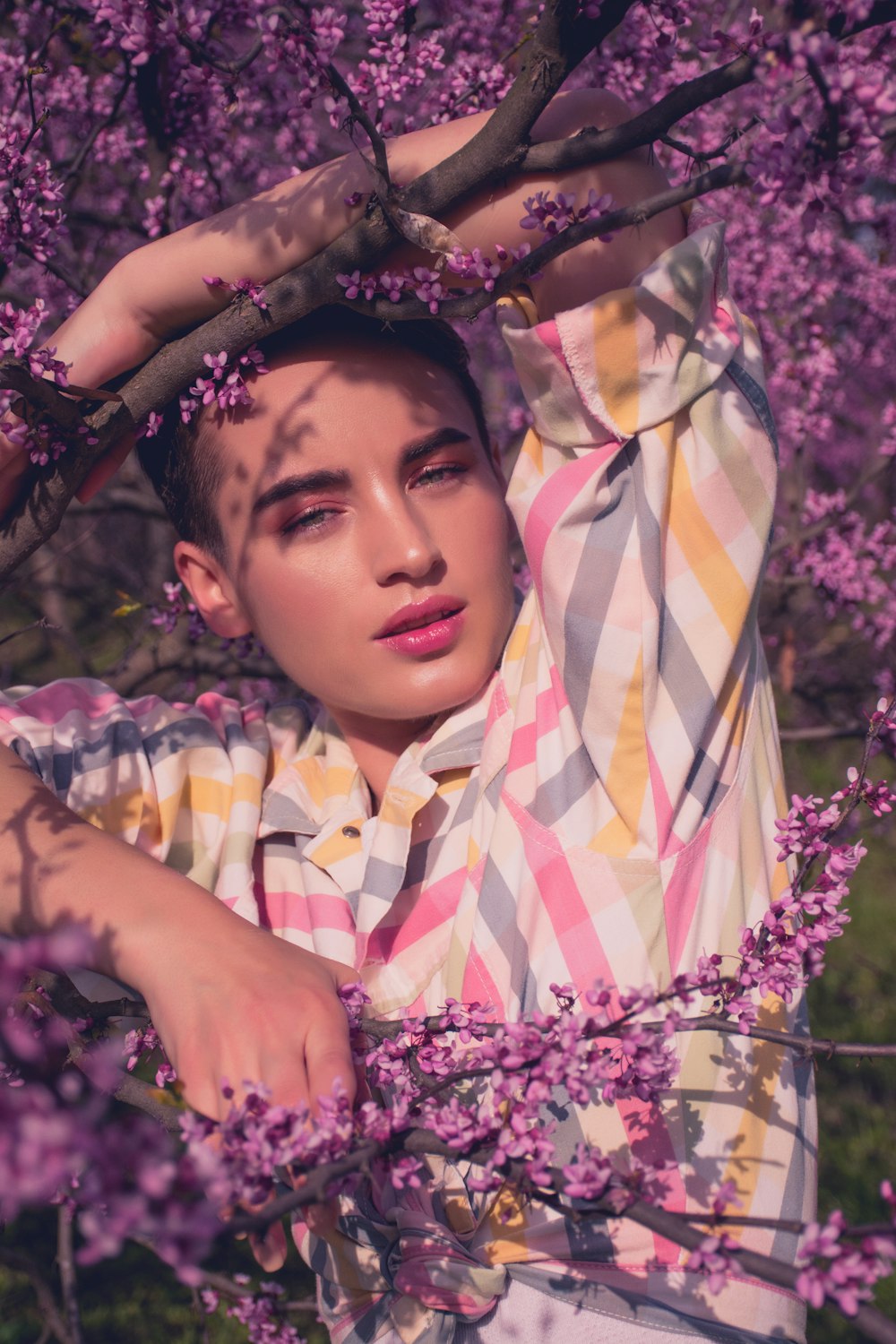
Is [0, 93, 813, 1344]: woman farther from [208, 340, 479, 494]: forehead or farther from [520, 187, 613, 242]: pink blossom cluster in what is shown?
[520, 187, 613, 242]: pink blossom cluster

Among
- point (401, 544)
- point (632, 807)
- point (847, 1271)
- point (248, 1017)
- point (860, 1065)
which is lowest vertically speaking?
point (860, 1065)

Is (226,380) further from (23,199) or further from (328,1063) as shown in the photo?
(328,1063)

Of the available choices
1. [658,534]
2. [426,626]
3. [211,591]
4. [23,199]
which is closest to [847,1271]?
[658,534]

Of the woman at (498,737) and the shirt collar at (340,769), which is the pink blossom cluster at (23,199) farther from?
the shirt collar at (340,769)

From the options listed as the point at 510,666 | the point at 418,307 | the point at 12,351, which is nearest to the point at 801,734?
the point at 510,666

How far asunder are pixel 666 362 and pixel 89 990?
5.87 ft

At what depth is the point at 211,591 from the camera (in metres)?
2.63

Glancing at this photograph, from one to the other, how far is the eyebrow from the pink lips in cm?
31

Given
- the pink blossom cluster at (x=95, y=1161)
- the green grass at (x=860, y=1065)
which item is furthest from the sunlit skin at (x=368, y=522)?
the green grass at (x=860, y=1065)

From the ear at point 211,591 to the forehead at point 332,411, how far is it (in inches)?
14.4

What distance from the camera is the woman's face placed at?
2.12 metres

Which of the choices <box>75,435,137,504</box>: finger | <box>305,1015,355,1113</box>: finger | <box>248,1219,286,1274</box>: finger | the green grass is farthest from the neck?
the green grass

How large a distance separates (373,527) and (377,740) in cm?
63

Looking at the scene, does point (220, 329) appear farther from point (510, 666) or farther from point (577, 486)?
point (510, 666)
